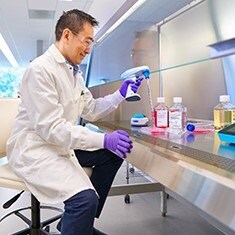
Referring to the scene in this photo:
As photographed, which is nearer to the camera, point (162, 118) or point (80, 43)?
point (80, 43)

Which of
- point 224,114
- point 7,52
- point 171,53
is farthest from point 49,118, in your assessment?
point 7,52

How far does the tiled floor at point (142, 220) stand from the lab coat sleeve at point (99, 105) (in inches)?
30.8

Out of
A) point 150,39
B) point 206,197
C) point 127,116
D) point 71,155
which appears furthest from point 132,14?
point 206,197

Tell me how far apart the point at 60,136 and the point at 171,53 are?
1212mm

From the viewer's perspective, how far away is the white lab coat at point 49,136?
1.14 metres

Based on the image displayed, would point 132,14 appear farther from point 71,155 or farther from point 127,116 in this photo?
point 71,155

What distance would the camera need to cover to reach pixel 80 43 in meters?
1.32

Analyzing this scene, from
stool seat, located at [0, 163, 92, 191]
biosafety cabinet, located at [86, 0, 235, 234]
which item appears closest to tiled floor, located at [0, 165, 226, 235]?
biosafety cabinet, located at [86, 0, 235, 234]

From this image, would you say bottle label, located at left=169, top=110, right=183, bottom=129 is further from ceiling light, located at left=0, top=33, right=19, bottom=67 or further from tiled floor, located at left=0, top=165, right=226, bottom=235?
ceiling light, located at left=0, top=33, right=19, bottom=67

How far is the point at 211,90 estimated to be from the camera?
1.86 metres

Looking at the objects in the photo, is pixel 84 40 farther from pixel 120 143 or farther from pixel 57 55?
pixel 120 143

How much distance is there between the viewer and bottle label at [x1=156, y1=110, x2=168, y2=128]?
152 cm

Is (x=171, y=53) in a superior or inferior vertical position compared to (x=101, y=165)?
superior

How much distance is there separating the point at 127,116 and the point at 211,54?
1.15 meters
